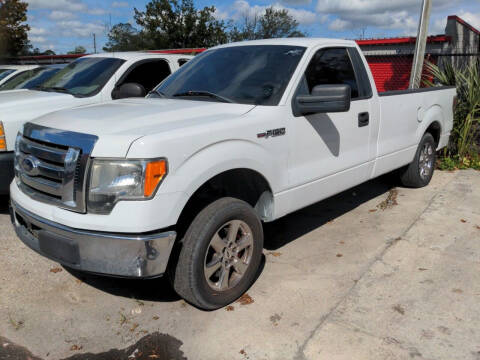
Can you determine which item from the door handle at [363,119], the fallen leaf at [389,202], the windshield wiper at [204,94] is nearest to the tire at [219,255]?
the windshield wiper at [204,94]

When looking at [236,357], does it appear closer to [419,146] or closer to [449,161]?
[419,146]

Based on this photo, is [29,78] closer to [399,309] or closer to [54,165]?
[54,165]

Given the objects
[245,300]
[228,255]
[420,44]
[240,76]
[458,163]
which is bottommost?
[245,300]

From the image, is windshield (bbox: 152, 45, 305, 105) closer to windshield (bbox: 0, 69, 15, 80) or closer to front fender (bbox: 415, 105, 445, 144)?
front fender (bbox: 415, 105, 445, 144)

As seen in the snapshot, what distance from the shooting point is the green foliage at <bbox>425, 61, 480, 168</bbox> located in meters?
7.70

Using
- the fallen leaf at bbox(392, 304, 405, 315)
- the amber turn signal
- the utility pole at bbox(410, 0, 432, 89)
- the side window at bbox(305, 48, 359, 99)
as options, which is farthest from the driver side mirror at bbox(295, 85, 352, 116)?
the utility pole at bbox(410, 0, 432, 89)

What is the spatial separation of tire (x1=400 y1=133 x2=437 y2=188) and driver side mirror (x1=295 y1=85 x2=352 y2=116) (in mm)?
2872

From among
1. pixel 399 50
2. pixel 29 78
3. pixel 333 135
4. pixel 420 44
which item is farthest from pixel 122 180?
pixel 399 50

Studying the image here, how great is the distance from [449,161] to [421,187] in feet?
4.72

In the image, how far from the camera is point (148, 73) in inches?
278

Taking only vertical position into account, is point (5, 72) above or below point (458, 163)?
above

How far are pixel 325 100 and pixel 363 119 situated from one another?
110 cm

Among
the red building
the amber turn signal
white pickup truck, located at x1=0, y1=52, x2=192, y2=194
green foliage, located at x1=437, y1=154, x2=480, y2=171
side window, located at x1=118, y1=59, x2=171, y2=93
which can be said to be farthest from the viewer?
the red building

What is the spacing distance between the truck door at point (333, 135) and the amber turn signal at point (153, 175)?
1.32 meters
